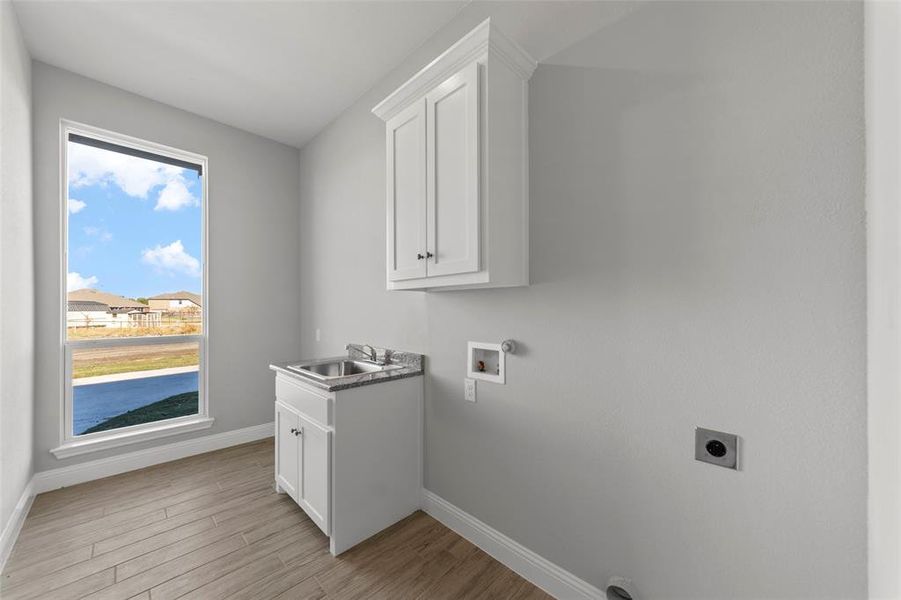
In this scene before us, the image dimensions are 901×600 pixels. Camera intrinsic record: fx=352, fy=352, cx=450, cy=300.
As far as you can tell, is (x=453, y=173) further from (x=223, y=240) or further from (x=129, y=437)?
(x=129, y=437)

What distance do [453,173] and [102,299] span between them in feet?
9.74

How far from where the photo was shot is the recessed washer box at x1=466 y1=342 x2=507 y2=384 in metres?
1.79

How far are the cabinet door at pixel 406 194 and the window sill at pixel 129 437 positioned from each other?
244cm

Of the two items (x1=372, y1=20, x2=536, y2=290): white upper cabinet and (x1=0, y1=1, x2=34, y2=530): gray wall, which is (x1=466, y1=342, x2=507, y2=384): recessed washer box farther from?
(x1=0, y1=1, x2=34, y2=530): gray wall

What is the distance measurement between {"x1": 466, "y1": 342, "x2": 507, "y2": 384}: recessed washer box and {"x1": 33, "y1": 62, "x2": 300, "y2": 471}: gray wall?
248 cm

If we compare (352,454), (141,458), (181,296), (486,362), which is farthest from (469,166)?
(141,458)

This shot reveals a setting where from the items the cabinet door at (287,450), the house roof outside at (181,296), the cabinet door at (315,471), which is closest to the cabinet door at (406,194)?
the cabinet door at (315,471)

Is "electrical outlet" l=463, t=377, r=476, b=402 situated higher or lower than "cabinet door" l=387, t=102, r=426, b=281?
lower

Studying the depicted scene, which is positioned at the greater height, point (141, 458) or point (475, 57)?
point (475, 57)

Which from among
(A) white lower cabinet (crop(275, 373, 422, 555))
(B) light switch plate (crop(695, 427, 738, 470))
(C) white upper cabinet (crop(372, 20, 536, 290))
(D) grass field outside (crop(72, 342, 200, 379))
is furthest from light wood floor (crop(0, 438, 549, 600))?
(C) white upper cabinet (crop(372, 20, 536, 290))

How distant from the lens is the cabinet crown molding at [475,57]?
A: 1.44m

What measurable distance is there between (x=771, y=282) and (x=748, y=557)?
859 mm

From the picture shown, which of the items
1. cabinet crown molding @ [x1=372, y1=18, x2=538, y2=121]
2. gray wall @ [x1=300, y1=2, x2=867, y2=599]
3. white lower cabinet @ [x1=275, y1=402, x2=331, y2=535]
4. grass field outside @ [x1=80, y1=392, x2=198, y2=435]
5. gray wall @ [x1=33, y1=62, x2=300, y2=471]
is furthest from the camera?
grass field outside @ [x1=80, y1=392, x2=198, y2=435]

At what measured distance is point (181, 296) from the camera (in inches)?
121
